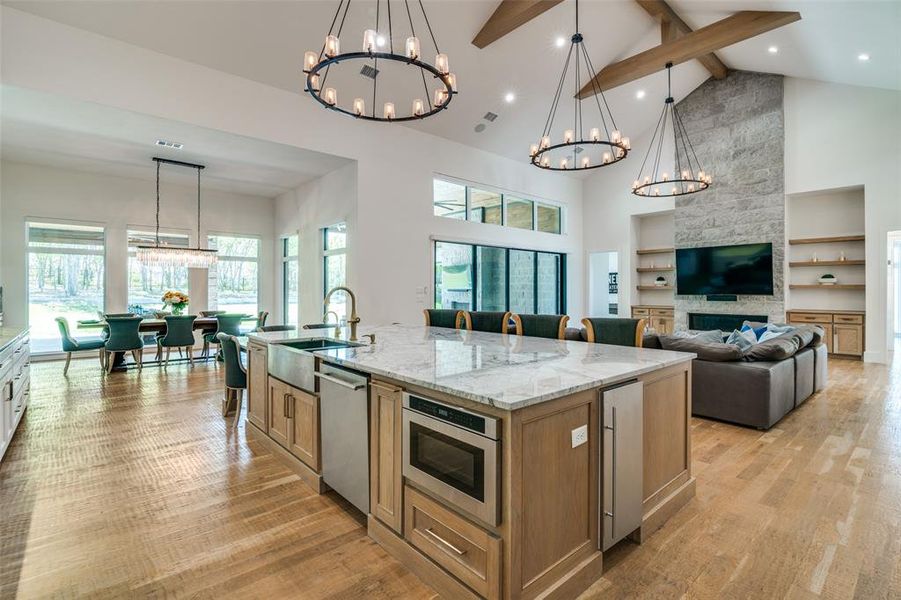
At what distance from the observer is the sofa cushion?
393cm

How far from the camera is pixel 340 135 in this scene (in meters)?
6.27

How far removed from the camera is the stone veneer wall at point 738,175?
315 inches

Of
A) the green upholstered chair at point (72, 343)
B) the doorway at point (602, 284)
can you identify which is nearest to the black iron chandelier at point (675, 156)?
the doorway at point (602, 284)

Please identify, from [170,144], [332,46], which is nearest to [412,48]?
[332,46]

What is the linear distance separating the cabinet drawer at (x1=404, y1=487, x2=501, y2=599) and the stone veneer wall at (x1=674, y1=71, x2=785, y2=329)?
28.9ft

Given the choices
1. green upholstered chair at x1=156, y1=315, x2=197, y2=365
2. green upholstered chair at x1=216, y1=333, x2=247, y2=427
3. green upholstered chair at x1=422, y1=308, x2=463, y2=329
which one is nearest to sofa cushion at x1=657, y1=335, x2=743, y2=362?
green upholstered chair at x1=422, y1=308, x2=463, y2=329

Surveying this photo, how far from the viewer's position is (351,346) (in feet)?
9.62

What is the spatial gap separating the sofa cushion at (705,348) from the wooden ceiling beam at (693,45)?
4.89 meters

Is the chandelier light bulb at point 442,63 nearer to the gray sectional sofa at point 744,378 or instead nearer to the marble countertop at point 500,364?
the marble countertop at point 500,364

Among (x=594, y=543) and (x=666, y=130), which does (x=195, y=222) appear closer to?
(x=594, y=543)

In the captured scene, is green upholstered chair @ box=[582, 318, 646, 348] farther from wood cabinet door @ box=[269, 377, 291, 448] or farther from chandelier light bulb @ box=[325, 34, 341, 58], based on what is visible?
chandelier light bulb @ box=[325, 34, 341, 58]

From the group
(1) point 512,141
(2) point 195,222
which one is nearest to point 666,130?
(1) point 512,141

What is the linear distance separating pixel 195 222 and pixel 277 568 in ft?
27.9

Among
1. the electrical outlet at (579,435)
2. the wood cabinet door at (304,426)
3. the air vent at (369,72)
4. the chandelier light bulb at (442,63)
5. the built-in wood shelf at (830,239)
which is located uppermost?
the air vent at (369,72)
